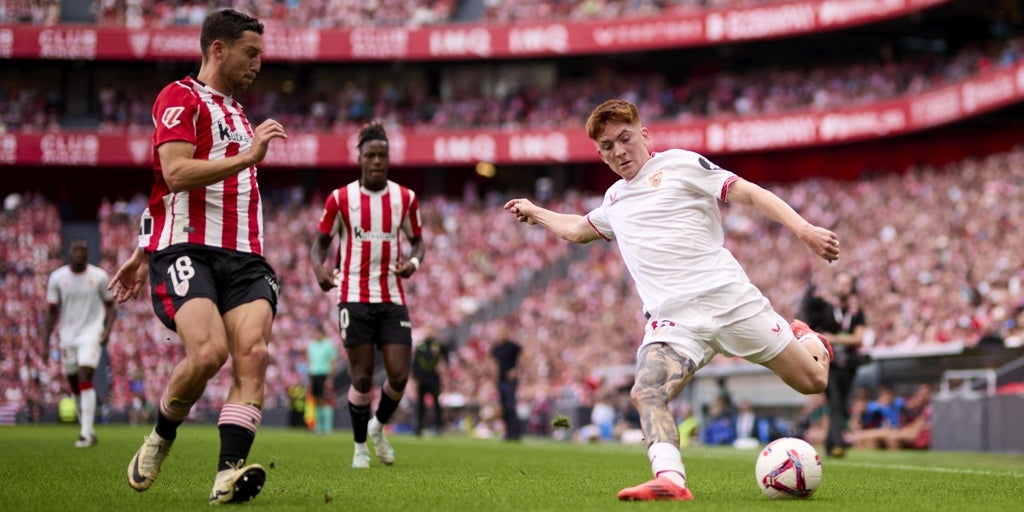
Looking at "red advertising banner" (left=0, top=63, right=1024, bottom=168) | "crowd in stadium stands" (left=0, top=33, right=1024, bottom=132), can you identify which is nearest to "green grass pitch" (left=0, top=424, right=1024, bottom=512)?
"red advertising banner" (left=0, top=63, right=1024, bottom=168)

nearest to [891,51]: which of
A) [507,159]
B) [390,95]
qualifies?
[507,159]

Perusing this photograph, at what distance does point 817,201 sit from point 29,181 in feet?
93.9

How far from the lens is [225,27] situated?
249 inches

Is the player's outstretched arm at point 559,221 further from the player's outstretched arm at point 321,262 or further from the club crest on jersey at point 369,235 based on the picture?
the club crest on jersey at point 369,235

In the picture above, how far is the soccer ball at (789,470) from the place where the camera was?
6664 mm

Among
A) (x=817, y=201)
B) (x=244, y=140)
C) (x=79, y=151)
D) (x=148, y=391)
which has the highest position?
(x=79, y=151)

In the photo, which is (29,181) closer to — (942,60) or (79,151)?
(79,151)

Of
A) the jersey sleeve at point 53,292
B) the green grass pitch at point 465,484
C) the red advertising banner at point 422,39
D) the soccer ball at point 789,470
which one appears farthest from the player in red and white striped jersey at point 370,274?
the red advertising banner at point 422,39

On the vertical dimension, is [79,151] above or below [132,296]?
above

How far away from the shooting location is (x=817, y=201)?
35.1 meters

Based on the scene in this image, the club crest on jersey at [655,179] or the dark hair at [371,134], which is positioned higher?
the dark hair at [371,134]

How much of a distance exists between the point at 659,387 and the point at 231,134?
2593mm

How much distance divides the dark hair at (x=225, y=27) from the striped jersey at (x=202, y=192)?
0.88ft

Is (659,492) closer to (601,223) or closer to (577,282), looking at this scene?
(601,223)
